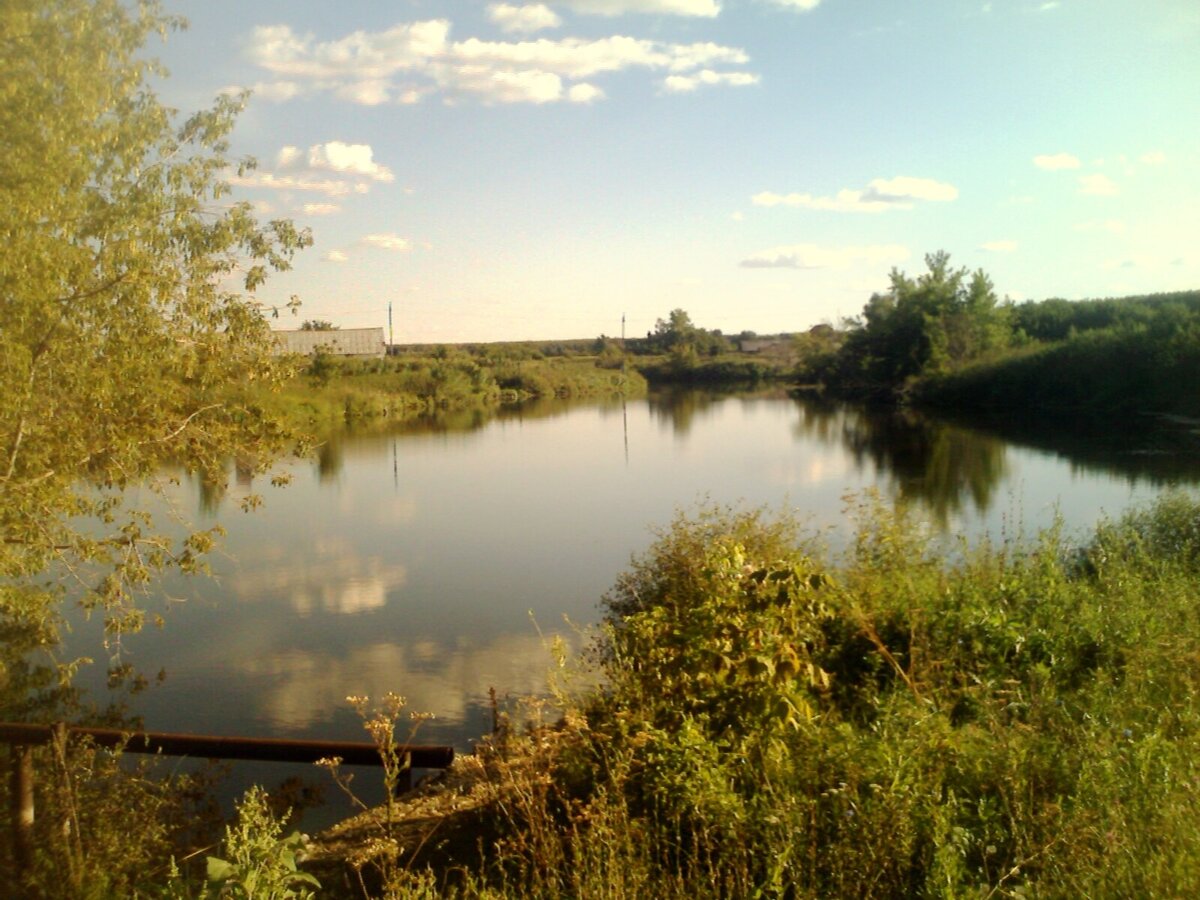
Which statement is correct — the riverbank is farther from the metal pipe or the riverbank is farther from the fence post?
the fence post

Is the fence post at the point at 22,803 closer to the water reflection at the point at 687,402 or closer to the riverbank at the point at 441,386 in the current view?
the riverbank at the point at 441,386

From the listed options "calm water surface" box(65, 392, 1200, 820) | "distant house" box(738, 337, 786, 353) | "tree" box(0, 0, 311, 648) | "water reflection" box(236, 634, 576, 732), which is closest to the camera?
"tree" box(0, 0, 311, 648)

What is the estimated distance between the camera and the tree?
24.1 feet

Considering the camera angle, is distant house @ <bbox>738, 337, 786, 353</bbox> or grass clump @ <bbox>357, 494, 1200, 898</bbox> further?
distant house @ <bbox>738, 337, 786, 353</bbox>

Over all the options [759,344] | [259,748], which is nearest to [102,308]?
[259,748]

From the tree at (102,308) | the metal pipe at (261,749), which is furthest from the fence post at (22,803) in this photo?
the tree at (102,308)

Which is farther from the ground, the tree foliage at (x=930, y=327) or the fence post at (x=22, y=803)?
the tree foliage at (x=930, y=327)

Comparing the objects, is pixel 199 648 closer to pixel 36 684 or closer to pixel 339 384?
pixel 36 684

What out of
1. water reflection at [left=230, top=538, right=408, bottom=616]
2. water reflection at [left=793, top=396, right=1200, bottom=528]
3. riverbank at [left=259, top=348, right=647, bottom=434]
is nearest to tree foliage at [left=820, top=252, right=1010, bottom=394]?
water reflection at [left=793, top=396, right=1200, bottom=528]

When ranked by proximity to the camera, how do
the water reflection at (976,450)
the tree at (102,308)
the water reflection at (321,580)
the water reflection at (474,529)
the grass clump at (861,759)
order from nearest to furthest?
the grass clump at (861,759), the tree at (102,308), the water reflection at (474,529), the water reflection at (321,580), the water reflection at (976,450)

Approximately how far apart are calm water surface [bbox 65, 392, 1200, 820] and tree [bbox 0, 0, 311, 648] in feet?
7.27

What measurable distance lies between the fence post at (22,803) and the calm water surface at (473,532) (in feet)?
14.9

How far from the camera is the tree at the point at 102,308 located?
7.35 m

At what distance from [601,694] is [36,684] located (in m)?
6.25
